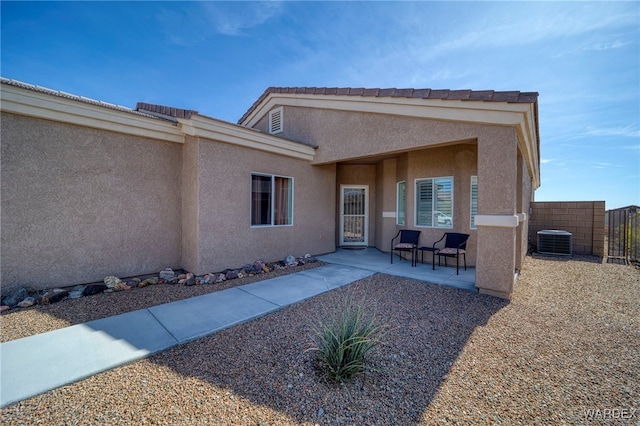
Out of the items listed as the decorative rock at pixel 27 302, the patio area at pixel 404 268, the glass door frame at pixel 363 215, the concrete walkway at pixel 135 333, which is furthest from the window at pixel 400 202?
the decorative rock at pixel 27 302

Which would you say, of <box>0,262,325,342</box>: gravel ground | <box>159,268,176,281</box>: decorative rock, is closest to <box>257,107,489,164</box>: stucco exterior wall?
<box>0,262,325,342</box>: gravel ground

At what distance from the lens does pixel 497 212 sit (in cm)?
553

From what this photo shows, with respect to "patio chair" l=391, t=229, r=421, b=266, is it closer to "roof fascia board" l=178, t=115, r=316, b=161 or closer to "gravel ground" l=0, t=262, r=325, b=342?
"roof fascia board" l=178, t=115, r=316, b=161

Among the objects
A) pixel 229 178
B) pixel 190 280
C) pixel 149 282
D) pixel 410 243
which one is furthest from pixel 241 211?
pixel 410 243

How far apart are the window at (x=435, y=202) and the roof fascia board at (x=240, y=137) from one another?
417 cm

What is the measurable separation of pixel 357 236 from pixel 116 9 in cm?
1085

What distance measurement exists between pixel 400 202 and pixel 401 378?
7.79 m

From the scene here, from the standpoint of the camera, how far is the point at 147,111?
8281 mm

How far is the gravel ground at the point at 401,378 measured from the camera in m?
2.37

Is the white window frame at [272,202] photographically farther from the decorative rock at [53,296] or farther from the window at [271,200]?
the decorative rock at [53,296]

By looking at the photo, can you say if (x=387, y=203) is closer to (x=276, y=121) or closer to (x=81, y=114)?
(x=276, y=121)

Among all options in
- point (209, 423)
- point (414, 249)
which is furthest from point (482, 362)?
point (414, 249)

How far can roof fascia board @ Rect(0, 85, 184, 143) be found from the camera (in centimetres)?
490

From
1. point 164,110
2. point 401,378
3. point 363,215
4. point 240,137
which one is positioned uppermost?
point 164,110
